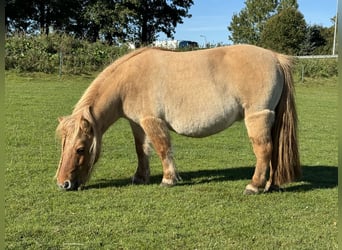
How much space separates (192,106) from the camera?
6.04 meters

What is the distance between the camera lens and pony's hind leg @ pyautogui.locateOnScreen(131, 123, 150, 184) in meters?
6.45

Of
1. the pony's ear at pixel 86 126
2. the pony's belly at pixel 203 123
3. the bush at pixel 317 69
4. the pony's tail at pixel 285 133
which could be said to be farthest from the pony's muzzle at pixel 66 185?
the bush at pixel 317 69

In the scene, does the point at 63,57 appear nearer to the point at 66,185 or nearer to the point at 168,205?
the point at 66,185

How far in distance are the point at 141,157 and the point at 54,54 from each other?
70.3 ft

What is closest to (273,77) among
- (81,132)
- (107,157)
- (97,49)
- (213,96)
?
(213,96)

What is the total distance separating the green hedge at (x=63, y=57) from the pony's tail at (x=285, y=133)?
18208mm

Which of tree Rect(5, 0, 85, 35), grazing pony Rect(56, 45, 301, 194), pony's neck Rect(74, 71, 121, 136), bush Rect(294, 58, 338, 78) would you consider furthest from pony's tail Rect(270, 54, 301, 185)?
tree Rect(5, 0, 85, 35)

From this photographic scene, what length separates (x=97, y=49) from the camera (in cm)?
2800

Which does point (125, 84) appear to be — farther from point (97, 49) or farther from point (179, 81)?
point (97, 49)

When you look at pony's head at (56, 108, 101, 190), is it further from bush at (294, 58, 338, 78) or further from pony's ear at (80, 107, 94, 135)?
bush at (294, 58, 338, 78)

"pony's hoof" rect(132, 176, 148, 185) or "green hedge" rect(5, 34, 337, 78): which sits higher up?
"green hedge" rect(5, 34, 337, 78)

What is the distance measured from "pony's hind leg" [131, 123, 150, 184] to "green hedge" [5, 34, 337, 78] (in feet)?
60.1

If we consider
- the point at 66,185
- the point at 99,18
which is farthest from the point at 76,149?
the point at 99,18

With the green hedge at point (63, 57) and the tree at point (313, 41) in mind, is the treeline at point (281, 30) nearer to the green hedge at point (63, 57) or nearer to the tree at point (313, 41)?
the tree at point (313, 41)
